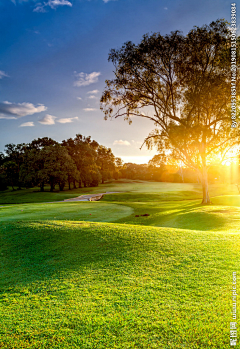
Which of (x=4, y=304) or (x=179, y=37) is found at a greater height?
(x=179, y=37)

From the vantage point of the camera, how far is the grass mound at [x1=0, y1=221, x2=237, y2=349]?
2883 millimetres

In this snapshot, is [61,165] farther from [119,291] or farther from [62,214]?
[119,291]

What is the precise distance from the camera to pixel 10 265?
575cm

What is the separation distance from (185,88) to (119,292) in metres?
23.2

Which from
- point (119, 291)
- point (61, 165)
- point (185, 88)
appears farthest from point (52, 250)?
point (61, 165)

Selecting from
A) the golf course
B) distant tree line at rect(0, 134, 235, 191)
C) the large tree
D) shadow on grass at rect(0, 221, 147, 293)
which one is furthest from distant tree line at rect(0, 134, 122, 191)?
the golf course

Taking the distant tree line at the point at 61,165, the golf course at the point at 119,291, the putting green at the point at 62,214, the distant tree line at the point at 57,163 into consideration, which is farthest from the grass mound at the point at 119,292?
the distant tree line at the point at 57,163

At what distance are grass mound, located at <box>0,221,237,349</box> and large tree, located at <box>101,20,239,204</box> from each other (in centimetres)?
1646

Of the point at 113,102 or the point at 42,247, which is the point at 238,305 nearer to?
the point at 42,247

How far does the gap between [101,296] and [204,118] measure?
22.4m

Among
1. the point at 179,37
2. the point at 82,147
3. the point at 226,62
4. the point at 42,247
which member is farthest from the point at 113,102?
the point at 82,147

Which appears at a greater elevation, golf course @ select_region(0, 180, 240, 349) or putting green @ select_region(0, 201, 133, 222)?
golf course @ select_region(0, 180, 240, 349)

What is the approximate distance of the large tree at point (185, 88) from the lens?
19500 mm

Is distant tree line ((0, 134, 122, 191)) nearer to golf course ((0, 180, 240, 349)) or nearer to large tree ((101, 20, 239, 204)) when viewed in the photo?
large tree ((101, 20, 239, 204))
